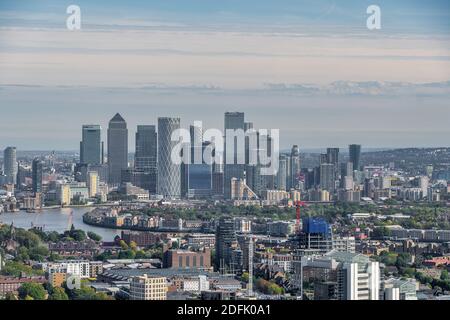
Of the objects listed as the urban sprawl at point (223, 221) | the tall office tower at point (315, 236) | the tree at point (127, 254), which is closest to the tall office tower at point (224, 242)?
the urban sprawl at point (223, 221)

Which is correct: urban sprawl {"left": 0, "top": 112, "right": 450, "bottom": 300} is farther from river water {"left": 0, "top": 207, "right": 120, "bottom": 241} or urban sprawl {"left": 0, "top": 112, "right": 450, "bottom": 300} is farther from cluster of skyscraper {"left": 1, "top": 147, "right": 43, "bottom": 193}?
river water {"left": 0, "top": 207, "right": 120, "bottom": 241}

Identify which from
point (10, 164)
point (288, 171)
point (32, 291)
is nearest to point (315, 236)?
point (288, 171)

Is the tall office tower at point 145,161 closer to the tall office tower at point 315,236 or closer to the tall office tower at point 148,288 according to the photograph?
the tall office tower at point 315,236

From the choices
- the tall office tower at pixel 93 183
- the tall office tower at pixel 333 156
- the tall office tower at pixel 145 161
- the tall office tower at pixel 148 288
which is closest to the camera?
the tall office tower at pixel 148 288

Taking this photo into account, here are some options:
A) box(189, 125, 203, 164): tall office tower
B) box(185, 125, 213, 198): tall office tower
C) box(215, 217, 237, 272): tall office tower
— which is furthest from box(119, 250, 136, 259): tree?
box(185, 125, 213, 198): tall office tower
